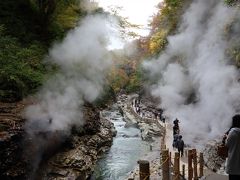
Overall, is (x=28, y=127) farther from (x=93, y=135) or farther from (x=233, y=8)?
(x=233, y=8)

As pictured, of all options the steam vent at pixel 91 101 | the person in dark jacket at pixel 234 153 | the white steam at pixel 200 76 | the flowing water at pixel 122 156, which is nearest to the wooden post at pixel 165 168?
the steam vent at pixel 91 101

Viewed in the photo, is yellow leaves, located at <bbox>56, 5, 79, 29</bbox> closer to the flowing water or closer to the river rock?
the river rock

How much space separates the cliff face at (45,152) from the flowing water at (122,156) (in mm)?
536

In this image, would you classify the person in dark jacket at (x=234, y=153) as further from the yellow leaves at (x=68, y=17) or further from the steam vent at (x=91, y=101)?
the yellow leaves at (x=68, y=17)

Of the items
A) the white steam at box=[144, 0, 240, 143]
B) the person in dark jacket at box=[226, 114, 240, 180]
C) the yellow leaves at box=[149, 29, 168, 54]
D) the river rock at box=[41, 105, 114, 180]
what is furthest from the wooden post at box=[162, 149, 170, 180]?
the yellow leaves at box=[149, 29, 168, 54]

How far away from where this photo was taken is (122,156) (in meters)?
20.0

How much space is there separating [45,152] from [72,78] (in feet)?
20.3

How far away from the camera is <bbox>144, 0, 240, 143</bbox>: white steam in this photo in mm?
18719

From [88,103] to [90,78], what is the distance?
2.04 m

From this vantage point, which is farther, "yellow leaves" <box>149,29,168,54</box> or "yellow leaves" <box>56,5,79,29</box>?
"yellow leaves" <box>149,29,168,54</box>

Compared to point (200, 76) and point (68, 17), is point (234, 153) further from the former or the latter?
point (200, 76)

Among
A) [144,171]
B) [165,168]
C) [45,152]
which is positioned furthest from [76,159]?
[144,171]

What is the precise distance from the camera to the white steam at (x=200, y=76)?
61.4 ft

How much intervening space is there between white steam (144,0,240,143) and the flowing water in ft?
10.3
